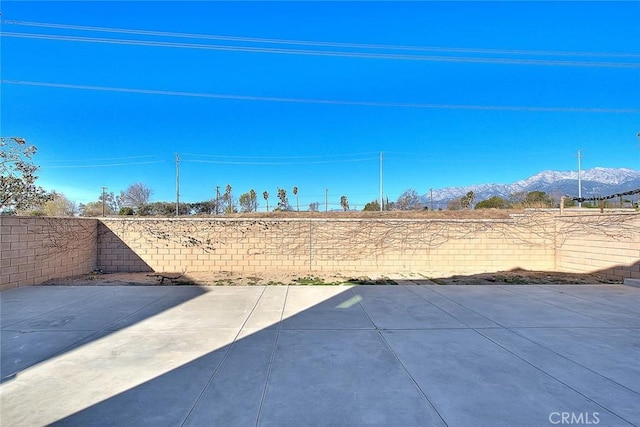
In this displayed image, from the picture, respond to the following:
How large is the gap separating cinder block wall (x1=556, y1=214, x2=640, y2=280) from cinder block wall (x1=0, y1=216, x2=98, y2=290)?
1408 cm

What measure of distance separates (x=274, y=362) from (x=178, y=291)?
4.28 metres

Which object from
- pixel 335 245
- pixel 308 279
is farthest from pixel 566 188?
pixel 308 279

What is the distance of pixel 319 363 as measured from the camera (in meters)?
3.05

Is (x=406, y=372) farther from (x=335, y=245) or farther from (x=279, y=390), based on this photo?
(x=335, y=245)

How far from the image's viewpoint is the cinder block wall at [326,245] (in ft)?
31.5

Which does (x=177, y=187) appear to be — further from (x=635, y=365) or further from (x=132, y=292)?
(x=635, y=365)

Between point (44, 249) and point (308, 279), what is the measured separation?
6482mm

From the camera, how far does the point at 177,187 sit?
71.3ft

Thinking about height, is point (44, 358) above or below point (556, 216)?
below

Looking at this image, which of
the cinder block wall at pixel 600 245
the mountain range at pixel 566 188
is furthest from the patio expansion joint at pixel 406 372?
the mountain range at pixel 566 188

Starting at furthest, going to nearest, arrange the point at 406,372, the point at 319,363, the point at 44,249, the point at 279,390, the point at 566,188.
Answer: the point at 566,188 < the point at 44,249 < the point at 319,363 < the point at 406,372 < the point at 279,390

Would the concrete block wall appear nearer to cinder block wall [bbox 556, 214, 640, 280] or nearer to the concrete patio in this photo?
cinder block wall [bbox 556, 214, 640, 280]

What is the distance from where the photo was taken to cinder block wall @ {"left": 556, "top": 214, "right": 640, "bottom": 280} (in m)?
7.61

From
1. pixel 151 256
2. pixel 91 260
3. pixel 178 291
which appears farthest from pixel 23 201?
pixel 178 291
